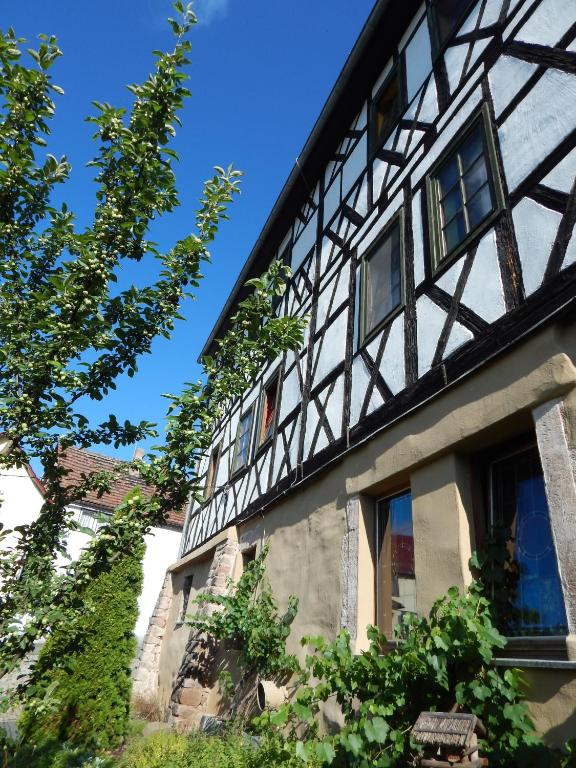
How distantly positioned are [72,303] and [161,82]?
1411mm

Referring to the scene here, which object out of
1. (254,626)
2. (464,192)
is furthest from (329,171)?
(254,626)

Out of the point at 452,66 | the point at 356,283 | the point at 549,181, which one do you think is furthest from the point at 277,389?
the point at 549,181

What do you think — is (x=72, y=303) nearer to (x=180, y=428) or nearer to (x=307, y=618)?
(x=180, y=428)

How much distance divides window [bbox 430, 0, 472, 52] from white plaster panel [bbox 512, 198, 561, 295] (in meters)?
2.76

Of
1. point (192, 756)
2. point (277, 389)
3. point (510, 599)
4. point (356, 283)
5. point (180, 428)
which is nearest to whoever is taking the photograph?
point (510, 599)

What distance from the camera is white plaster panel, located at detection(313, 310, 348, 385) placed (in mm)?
5727

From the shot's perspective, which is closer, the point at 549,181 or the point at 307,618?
the point at 549,181

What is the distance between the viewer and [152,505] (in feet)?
9.98

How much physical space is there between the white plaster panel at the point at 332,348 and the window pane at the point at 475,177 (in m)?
2.00

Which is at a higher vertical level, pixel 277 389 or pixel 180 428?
pixel 277 389

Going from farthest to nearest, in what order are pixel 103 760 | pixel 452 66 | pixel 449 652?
pixel 103 760 < pixel 452 66 < pixel 449 652

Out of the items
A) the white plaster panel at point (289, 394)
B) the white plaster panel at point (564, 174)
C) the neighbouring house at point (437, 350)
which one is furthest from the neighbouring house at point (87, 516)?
the white plaster panel at point (564, 174)

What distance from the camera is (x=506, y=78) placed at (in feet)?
12.9

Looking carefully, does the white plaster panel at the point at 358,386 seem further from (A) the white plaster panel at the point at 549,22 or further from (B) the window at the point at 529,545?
(A) the white plaster panel at the point at 549,22
